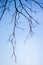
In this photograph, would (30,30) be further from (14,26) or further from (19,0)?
(19,0)

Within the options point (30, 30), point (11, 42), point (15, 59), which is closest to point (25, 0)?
point (30, 30)

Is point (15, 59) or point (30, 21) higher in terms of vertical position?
point (30, 21)

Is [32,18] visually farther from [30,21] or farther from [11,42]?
[11,42]

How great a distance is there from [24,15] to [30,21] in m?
0.29

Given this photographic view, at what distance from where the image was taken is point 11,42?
17.7 ft

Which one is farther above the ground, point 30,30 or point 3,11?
point 3,11

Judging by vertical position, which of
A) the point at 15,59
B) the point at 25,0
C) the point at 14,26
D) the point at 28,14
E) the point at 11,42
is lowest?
the point at 15,59

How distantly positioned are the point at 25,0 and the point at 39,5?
1.62 ft

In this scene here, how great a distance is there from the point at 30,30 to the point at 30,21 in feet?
0.99

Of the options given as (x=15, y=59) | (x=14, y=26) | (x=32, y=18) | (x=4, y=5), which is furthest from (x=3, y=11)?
(x=15, y=59)

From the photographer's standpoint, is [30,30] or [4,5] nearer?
[4,5]

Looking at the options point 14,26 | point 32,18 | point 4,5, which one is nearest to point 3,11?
point 4,5

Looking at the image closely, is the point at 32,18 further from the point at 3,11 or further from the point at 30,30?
the point at 3,11

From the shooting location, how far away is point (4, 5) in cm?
516
